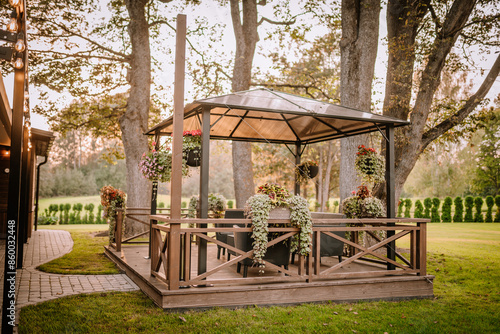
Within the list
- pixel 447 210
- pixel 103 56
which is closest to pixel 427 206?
pixel 447 210

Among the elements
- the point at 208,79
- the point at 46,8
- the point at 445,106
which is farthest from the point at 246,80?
the point at 46,8

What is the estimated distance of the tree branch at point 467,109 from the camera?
10062 millimetres

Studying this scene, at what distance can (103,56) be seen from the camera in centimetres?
1356

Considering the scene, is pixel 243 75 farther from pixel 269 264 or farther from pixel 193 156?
pixel 269 264

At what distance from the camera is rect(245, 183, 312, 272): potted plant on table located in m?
Answer: 5.39

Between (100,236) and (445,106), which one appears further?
(100,236)

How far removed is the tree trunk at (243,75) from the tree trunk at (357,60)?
137 inches

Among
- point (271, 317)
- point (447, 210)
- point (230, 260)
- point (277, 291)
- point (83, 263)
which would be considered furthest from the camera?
point (447, 210)

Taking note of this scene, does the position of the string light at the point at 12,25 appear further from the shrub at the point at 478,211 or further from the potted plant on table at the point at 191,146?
the shrub at the point at 478,211

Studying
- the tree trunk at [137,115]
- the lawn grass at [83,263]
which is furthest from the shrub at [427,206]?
the lawn grass at [83,263]

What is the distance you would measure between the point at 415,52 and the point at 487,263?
5477mm

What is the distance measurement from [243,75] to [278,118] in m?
4.90

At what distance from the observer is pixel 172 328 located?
14.6 ft

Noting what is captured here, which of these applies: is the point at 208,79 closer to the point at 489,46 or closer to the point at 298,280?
the point at 489,46
